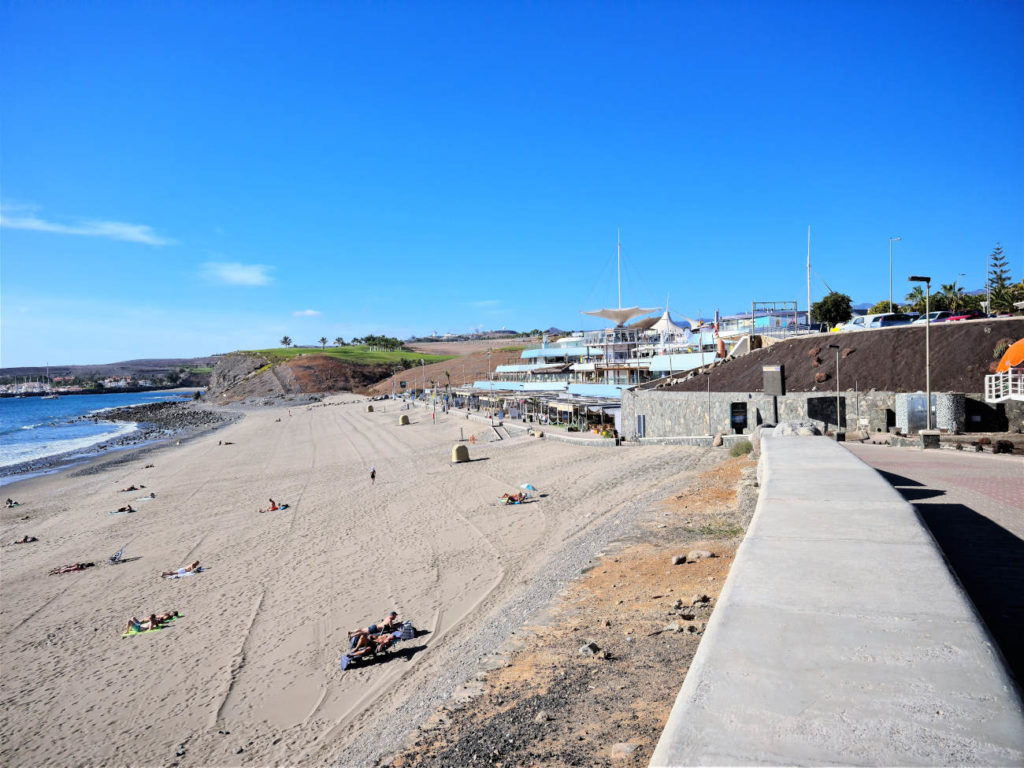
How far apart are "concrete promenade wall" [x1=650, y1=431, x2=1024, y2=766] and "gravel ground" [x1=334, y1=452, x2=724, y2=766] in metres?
3.44

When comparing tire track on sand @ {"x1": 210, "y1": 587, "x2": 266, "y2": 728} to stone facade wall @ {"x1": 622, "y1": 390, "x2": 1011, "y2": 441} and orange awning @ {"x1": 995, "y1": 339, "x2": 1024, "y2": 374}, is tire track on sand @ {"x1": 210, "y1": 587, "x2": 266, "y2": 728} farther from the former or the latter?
orange awning @ {"x1": 995, "y1": 339, "x2": 1024, "y2": 374}

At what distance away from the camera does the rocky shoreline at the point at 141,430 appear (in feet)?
122

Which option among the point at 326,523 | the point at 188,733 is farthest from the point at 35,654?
the point at 326,523

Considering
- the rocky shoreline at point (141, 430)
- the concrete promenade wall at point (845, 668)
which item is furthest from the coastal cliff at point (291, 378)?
the concrete promenade wall at point (845, 668)

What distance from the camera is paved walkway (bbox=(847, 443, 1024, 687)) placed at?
534 cm

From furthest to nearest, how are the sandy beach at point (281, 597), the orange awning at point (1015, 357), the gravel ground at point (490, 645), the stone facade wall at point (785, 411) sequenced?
the stone facade wall at point (785, 411) → the orange awning at point (1015, 357) → the sandy beach at point (281, 597) → the gravel ground at point (490, 645)

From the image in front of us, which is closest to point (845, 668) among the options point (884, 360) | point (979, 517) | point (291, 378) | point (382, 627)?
point (979, 517)

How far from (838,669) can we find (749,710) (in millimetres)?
757

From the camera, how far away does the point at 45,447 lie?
48.2 m

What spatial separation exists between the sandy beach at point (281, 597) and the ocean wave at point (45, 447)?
63.2 feet

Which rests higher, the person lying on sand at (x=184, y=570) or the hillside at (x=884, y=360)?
the hillside at (x=884, y=360)

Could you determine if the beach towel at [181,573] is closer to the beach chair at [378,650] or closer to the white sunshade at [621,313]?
the beach chair at [378,650]

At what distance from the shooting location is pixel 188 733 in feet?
24.6

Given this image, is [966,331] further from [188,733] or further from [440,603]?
[188,733]
